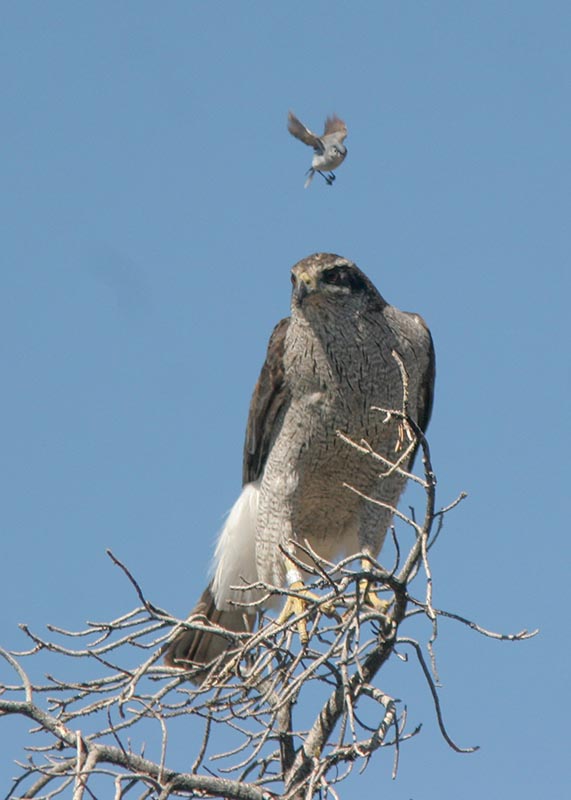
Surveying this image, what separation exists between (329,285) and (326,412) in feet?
2.11

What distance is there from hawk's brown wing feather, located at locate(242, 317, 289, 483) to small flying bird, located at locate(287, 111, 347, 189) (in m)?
1.31

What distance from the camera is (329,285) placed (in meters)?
6.95

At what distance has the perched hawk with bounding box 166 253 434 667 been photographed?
6.94 m

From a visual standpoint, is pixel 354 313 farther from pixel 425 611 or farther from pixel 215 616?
pixel 425 611

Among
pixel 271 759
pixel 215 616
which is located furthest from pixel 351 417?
pixel 271 759

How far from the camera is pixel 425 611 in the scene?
448 centimetres

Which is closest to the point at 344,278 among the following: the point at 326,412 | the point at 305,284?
the point at 305,284

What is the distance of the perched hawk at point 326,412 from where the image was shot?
6941mm

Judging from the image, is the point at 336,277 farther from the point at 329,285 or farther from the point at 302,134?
the point at 302,134

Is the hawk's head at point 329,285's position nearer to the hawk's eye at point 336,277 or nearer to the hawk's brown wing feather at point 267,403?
the hawk's eye at point 336,277

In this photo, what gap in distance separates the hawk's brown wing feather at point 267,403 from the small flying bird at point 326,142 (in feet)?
4.29

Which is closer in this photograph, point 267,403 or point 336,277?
point 336,277

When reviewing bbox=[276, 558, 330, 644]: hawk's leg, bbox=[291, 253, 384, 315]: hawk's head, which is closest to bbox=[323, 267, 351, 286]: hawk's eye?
bbox=[291, 253, 384, 315]: hawk's head

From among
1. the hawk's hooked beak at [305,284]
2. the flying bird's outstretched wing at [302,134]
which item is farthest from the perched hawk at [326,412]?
the flying bird's outstretched wing at [302,134]
